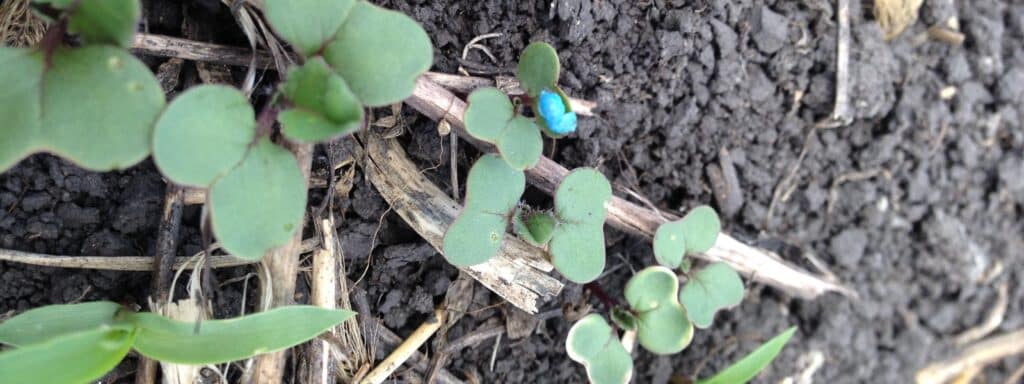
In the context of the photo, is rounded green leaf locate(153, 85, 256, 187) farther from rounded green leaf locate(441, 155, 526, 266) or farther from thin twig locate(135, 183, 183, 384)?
rounded green leaf locate(441, 155, 526, 266)

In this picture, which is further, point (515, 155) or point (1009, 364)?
point (1009, 364)

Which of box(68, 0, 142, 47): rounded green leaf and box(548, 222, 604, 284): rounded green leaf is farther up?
box(68, 0, 142, 47): rounded green leaf

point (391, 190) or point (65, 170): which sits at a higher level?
point (65, 170)

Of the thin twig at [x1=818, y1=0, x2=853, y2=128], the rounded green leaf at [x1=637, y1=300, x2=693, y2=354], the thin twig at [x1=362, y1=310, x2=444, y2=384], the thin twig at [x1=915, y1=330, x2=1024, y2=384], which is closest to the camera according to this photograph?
the thin twig at [x1=362, y1=310, x2=444, y2=384]

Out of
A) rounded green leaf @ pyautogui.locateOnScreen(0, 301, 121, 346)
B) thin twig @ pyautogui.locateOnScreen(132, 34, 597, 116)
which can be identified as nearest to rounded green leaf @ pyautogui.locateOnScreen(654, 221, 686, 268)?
thin twig @ pyautogui.locateOnScreen(132, 34, 597, 116)

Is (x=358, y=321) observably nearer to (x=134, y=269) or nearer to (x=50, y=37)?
(x=134, y=269)

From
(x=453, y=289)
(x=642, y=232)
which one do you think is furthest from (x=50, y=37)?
(x=642, y=232)

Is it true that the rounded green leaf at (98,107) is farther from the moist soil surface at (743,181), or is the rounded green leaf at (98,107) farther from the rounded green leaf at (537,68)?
the rounded green leaf at (537,68)
